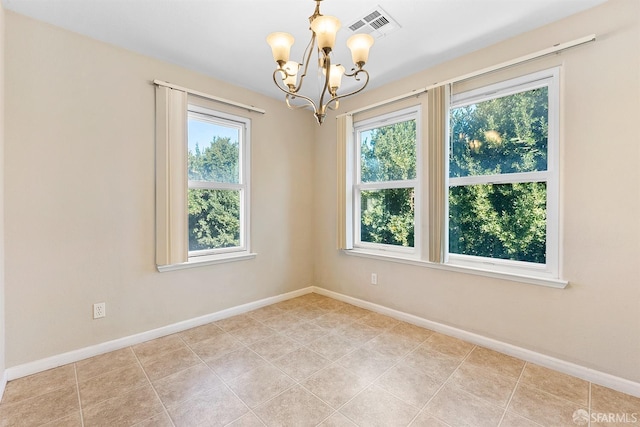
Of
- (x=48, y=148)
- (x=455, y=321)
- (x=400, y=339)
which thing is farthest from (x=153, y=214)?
(x=455, y=321)

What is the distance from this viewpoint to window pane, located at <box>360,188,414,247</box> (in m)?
3.03

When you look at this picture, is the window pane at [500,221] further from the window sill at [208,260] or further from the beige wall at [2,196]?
the beige wall at [2,196]

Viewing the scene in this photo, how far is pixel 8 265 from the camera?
1.92 meters

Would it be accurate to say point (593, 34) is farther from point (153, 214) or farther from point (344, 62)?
Answer: point (153, 214)

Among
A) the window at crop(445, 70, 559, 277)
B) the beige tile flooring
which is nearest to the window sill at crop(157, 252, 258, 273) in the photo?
the beige tile flooring

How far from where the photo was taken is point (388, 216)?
3213 mm

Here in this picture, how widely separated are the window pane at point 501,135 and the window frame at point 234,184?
7.21 ft

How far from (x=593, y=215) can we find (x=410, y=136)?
1634 millimetres

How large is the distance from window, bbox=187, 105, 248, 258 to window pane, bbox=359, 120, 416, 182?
1.46 m

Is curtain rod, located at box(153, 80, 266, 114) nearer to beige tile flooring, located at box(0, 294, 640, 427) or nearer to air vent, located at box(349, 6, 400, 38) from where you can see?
air vent, located at box(349, 6, 400, 38)

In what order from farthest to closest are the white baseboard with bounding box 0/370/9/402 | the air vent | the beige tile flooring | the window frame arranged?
the window frame, the air vent, the white baseboard with bounding box 0/370/9/402, the beige tile flooring

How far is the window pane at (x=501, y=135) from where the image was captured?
86.7 inches

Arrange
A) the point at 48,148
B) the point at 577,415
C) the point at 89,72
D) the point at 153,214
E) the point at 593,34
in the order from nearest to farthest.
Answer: the point at 577,415 < the point at 593,34 < the point at 48,148 < the point at 89,72 < the point at 153,214

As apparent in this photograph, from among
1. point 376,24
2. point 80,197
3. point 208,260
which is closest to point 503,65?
point 376,24
